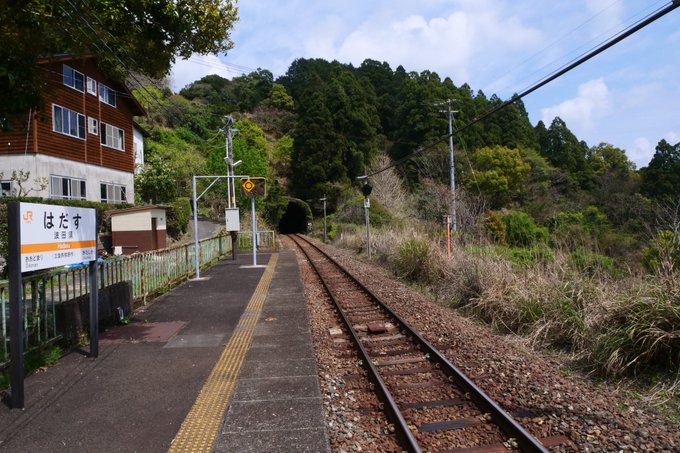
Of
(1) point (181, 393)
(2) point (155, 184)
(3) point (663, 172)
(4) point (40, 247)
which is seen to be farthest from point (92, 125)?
(3) point (663, 172)

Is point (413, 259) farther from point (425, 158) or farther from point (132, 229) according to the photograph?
point (425, 158)

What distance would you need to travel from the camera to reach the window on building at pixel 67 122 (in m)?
20.8

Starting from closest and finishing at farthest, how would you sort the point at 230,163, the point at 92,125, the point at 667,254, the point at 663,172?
the point at 667,254 → the point at 230,163 → the point at 92,125 → the point at 663,172

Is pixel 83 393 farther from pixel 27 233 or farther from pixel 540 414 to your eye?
pixel 540 414

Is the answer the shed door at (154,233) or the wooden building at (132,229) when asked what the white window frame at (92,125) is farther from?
the shed door at (154,233)

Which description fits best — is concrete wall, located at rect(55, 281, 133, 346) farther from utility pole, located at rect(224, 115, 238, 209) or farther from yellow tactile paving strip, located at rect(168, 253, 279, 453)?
utility pole, located at rect(224, 115, 238, 209)

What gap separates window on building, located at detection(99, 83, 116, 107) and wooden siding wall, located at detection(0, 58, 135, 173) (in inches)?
8.5

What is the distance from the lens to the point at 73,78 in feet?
72.1

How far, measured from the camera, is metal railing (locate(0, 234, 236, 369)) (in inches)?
210

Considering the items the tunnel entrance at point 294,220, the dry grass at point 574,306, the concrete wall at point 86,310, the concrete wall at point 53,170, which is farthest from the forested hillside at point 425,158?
the concrete wall at point 86,310

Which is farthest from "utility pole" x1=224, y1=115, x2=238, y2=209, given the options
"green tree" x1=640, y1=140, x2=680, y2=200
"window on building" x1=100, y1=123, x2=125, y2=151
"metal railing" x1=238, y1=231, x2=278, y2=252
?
"green tree" x1=640, y1=140, x2=680, y2=200

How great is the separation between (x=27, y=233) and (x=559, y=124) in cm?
6925

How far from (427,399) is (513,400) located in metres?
0.83

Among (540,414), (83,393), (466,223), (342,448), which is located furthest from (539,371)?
(466,223)
